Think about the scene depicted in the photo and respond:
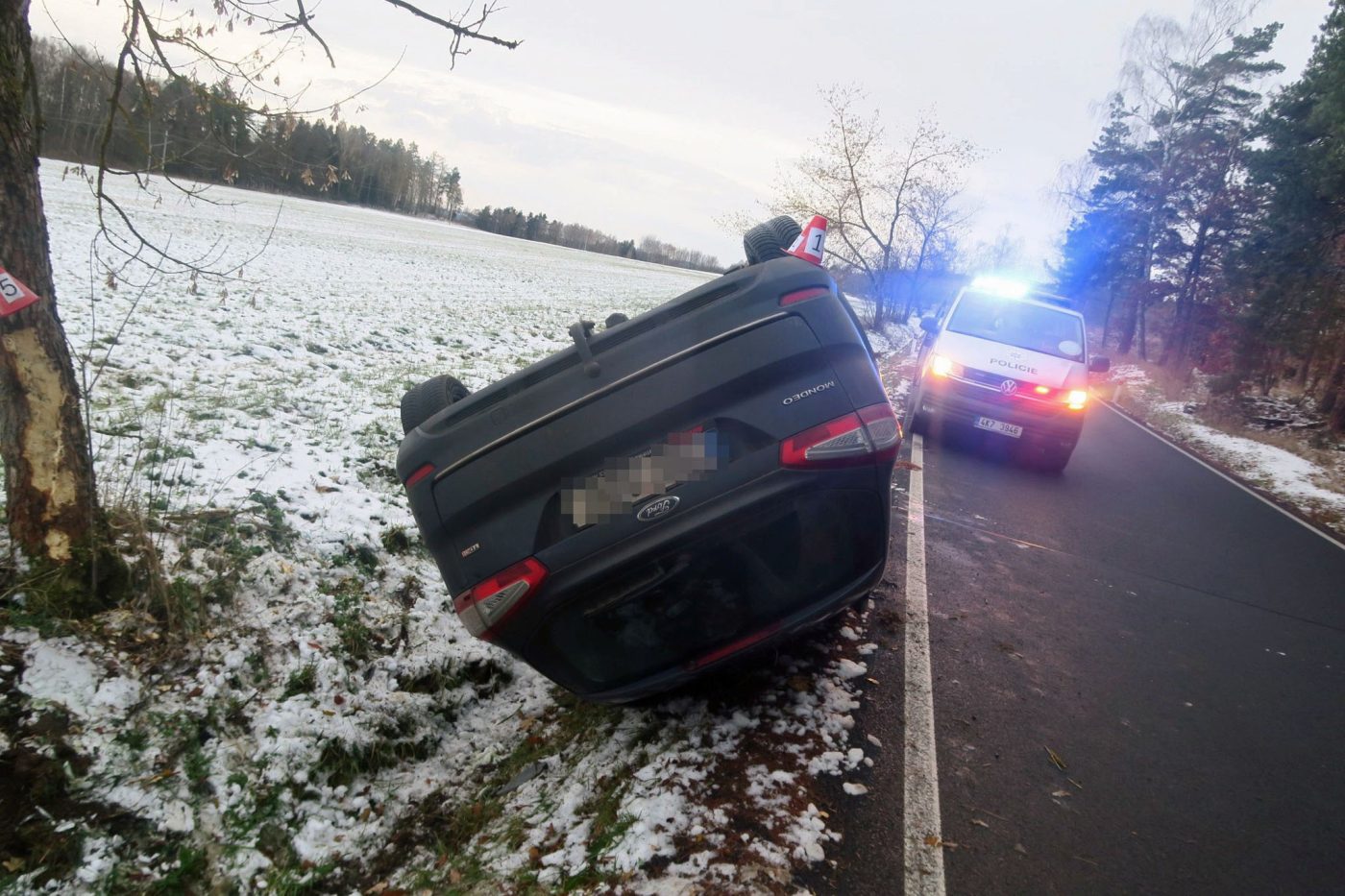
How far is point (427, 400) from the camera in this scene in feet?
10.7

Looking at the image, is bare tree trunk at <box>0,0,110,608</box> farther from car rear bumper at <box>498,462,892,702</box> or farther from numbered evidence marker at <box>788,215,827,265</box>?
numbered evidence marker at <box>788,215,827,265</box>

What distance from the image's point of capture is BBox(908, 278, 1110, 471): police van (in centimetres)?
838

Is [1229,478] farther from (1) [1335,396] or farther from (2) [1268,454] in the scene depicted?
(1) [1335,396]

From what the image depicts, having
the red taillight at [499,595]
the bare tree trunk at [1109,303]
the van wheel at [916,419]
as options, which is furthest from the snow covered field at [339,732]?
the bare tree trunk at [1109,303]

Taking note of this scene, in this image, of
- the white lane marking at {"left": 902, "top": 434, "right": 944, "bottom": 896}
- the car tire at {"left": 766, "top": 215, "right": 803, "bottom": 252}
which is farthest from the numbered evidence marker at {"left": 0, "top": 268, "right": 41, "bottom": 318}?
the white lane marking at {"left": 902, "top": 434, "right": 944, "bottom": 896}

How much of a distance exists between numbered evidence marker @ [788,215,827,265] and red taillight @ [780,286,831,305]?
318mm

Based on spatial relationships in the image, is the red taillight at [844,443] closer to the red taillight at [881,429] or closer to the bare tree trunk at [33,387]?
the red taillight at [881,429]

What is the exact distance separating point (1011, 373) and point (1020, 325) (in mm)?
1001

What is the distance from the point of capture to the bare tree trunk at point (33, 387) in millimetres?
3068

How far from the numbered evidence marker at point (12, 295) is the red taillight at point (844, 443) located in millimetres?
3172

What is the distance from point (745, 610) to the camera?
9.39ft

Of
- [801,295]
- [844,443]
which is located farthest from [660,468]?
[801,295]

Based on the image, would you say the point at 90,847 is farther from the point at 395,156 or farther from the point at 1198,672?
the point at 395,156

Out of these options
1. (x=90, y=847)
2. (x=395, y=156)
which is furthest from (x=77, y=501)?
(x=395, y=156)
